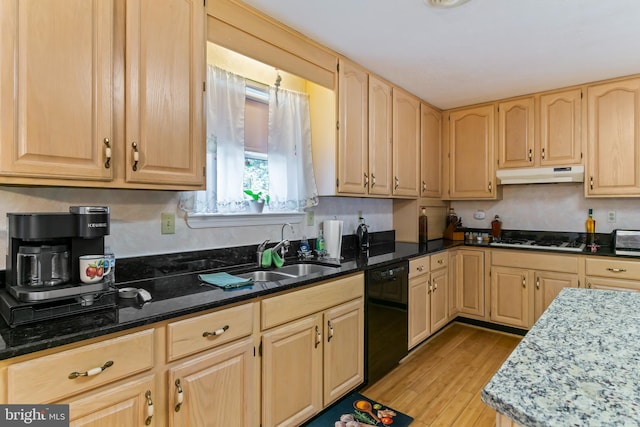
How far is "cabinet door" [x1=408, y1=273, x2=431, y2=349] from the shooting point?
9.39ft

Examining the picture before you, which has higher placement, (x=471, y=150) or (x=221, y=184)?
(x=471, y=150)

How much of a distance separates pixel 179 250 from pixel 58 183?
77 cm

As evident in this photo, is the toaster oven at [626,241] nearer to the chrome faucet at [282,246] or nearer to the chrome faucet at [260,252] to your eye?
the chrome faucet at [282,246]

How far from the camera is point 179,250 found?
6.41 feet

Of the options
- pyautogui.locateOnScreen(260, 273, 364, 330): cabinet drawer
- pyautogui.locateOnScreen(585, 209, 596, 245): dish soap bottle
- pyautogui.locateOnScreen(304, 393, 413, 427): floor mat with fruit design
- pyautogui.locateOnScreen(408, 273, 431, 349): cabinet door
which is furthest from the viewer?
pyautogui.locateOnScreen(585, 209, 596, 245): dish soap bottle

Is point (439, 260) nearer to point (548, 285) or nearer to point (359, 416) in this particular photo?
point (548, 285)

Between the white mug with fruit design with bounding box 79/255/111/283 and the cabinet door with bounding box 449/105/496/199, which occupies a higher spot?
the cabinet door with bounding box 449/105/496/199

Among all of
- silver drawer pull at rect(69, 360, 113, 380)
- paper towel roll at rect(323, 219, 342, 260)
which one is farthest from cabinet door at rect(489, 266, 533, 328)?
silver drawer pull at rect(69, 360, 113, 380)

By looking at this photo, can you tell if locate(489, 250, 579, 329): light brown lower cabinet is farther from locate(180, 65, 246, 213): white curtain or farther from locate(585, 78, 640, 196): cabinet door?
locate(180, 65, 246, 213): white curtain

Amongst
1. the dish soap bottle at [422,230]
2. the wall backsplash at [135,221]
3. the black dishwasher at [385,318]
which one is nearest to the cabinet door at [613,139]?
the dish soap bottle at [422,230]

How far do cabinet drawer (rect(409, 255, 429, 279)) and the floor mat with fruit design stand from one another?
1.02 metres

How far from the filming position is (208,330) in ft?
4.70

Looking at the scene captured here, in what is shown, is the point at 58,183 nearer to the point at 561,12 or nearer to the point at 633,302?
the point at 633,302

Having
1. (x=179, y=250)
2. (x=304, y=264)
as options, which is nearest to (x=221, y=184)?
(x=179, y=250)
